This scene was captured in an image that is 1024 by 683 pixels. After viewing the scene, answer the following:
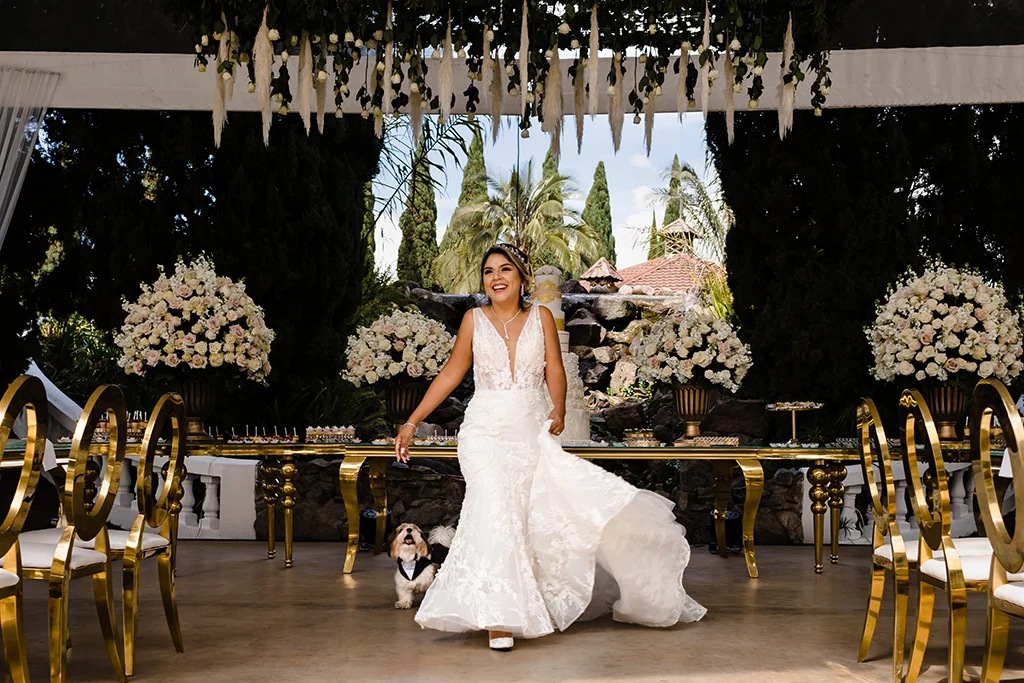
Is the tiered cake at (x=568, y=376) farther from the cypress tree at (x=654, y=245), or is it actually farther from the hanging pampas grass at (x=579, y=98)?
the cypress tree at (x=654, y=245)

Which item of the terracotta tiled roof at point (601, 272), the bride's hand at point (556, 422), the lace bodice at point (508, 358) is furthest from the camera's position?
the terracotta tiled roof at point (601, 272)

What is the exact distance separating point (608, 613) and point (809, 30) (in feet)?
10.5

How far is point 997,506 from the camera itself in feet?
10.8

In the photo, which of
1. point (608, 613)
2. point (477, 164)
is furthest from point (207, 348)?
point (477, 164)

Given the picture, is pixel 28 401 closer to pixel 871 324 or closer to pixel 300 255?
pixel 300 255

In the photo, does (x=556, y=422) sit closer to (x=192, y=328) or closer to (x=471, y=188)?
(x=192, y=328)

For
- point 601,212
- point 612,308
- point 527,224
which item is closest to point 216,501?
point 612,308

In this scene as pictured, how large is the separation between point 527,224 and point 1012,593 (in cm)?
1573

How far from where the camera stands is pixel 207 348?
697 centimetres

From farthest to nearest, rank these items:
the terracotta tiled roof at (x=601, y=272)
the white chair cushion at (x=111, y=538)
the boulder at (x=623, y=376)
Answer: the terracotta tiled roof at (x=601, y=272) → the boulder at (x=623, y=376) → the white chair cushion at (x=111, y=538)

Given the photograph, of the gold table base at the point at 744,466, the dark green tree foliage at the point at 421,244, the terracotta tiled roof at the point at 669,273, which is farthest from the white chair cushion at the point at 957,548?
the dark green tree foliage at the point at 421,244

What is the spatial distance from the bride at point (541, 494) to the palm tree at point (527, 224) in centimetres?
1274

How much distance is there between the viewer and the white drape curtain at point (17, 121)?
7.30 metres

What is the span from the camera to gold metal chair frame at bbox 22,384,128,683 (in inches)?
150
